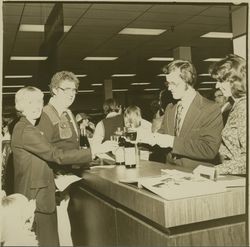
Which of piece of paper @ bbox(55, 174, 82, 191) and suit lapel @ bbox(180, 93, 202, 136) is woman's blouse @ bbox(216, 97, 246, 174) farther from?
piece of paper @ bbox(55, 174, 82, 191)

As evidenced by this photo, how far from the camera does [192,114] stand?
7.04 feet

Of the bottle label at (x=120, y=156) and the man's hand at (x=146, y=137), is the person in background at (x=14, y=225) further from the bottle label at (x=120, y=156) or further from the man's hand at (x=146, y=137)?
the bottle label at (x=120, y=156)

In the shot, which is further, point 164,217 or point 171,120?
point 171,120

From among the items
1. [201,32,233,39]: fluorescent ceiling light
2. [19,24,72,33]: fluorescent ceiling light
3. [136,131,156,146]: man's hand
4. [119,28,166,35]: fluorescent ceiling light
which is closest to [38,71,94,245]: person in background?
[136,131,156,146]: man's hand

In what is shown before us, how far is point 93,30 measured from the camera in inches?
229

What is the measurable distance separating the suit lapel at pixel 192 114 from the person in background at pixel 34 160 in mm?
717

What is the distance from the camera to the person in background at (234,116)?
170cm

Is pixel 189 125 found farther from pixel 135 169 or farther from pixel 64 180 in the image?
pixel 64 180

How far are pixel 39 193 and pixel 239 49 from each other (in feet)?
7.41

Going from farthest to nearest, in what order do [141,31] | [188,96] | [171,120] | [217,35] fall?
[217,35], [141,31], [171,120], [188,96]

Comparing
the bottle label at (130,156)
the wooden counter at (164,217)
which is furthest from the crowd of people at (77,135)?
the wooden counter at (164,217)

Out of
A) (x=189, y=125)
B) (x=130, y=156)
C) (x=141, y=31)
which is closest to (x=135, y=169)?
(x=130, y=156)

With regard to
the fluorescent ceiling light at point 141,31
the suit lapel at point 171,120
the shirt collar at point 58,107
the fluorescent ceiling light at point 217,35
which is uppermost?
the fluorescent ceiling light at point 217,35

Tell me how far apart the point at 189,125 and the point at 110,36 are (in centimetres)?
450
